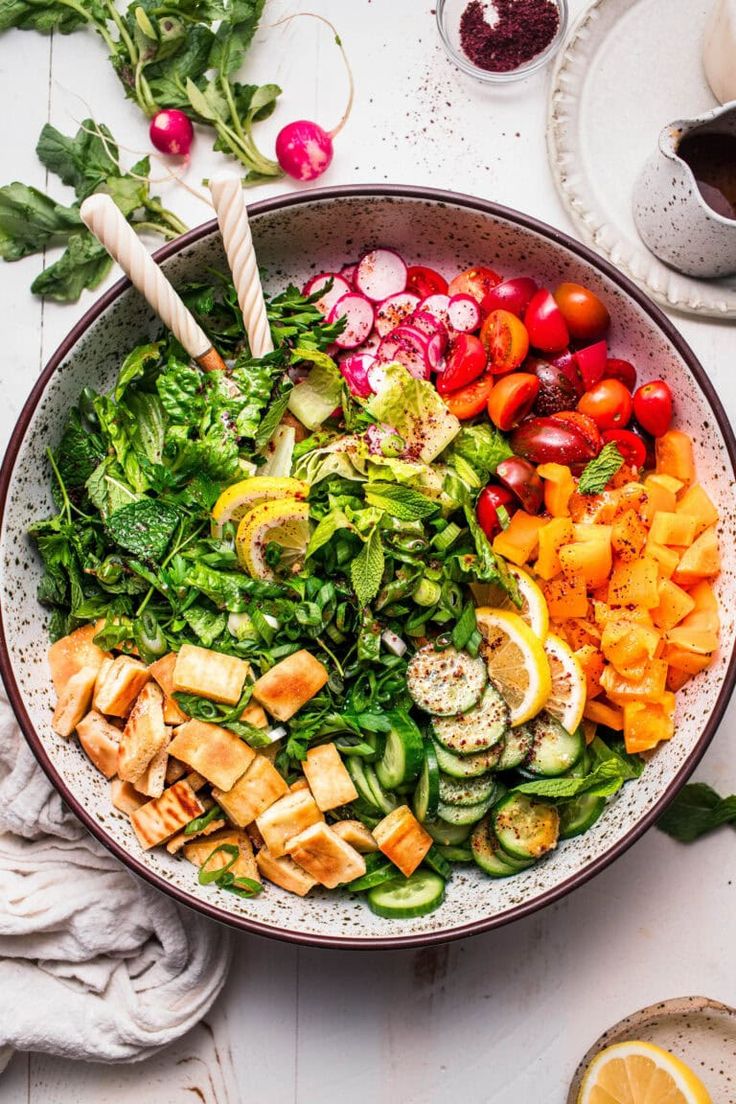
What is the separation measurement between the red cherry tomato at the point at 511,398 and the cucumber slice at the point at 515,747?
28.2 inches

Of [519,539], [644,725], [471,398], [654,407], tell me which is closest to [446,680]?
[519,539]

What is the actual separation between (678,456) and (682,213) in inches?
23.3

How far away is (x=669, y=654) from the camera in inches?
88.7

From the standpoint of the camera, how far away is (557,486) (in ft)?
7.40

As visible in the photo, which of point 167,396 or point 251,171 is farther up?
point 251,171

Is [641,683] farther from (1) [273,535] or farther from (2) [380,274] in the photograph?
(2) [380,274]

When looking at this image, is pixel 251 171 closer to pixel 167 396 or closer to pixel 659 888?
pixel 167 396

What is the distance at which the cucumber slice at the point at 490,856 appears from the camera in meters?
2.29

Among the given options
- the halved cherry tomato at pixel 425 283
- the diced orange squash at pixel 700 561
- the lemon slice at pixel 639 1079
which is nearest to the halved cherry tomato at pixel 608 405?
the diced orange squash at pixel 700 561

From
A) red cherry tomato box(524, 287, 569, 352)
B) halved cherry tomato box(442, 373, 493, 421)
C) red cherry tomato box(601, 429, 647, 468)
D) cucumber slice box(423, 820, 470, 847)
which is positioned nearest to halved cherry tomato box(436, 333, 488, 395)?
halved cherry tomato box(442, 373, 493, 421)

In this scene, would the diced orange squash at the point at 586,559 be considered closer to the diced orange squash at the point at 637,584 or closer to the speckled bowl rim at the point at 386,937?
the diced orange squash at the point at 637,584

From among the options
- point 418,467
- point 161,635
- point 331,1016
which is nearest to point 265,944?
point 331,1016

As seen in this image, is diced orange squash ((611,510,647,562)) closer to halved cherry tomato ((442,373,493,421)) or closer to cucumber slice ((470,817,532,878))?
halved cherry tomato ((442,373,493,421))

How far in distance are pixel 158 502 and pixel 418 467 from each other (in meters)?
0.60
